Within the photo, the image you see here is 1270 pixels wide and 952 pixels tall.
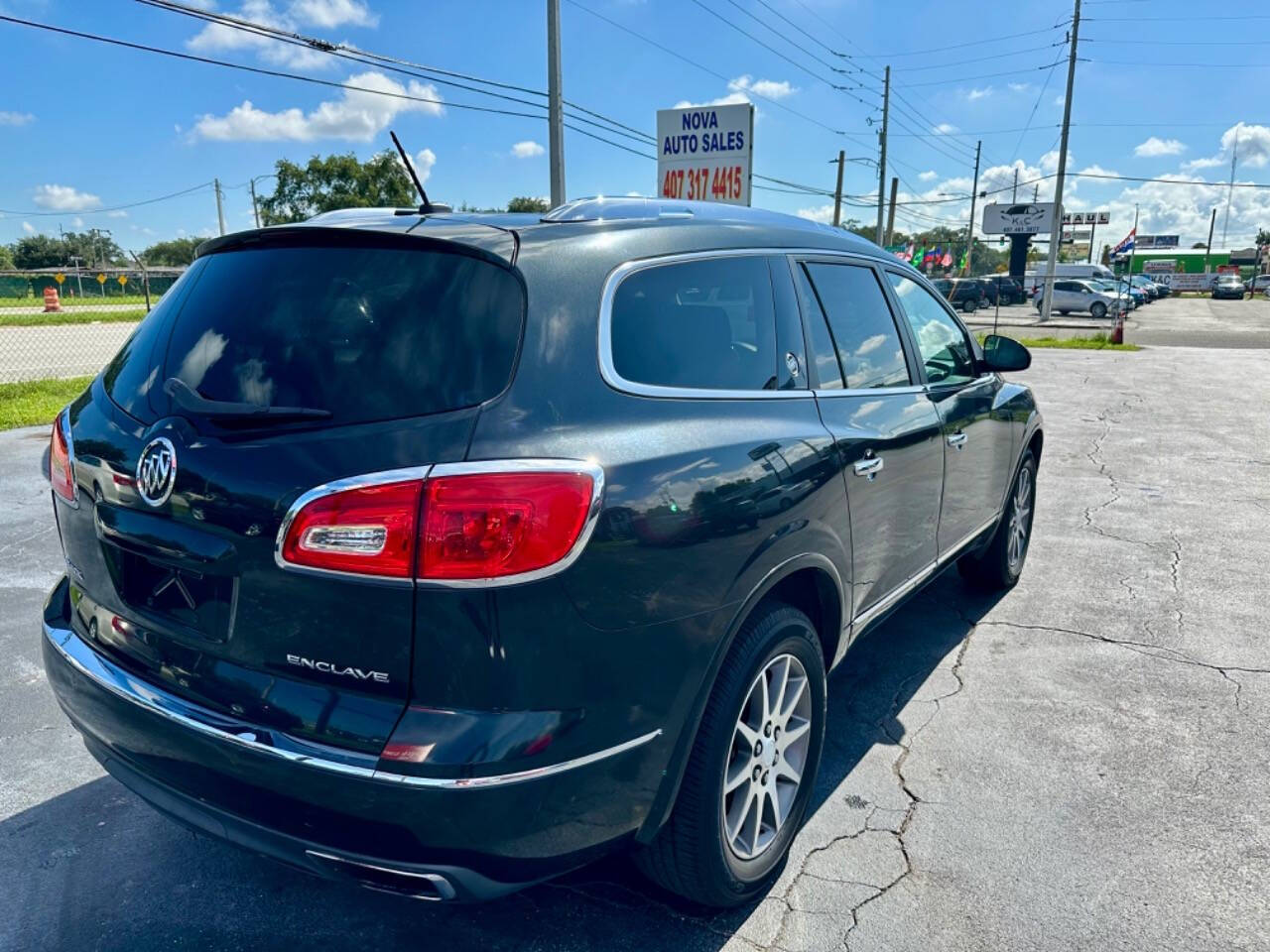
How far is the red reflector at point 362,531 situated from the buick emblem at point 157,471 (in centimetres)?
41

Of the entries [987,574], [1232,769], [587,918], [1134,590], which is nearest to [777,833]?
[587,918]

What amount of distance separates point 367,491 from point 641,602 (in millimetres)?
635

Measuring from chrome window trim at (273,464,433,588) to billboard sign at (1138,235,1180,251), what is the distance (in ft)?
373

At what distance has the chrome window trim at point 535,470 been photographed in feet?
5.89

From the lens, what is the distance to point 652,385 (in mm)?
2242

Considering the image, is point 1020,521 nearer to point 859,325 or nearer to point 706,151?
point 859,325

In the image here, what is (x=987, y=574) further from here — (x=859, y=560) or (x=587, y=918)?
(x=587, y=918)

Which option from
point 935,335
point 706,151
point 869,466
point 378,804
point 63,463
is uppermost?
point 706,151

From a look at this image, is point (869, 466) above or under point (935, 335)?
under

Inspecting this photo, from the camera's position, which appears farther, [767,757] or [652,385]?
[767,757]

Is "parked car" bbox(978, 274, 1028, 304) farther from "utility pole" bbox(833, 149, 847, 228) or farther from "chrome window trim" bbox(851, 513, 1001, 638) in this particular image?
"chrome window trim" bbox(851, 513, 1001, 638)

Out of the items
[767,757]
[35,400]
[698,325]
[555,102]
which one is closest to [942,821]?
[767,757]

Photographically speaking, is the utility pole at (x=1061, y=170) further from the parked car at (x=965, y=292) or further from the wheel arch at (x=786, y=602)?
the wheel arch at (x=786, y=602)

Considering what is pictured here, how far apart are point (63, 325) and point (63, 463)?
32918 millimetres
